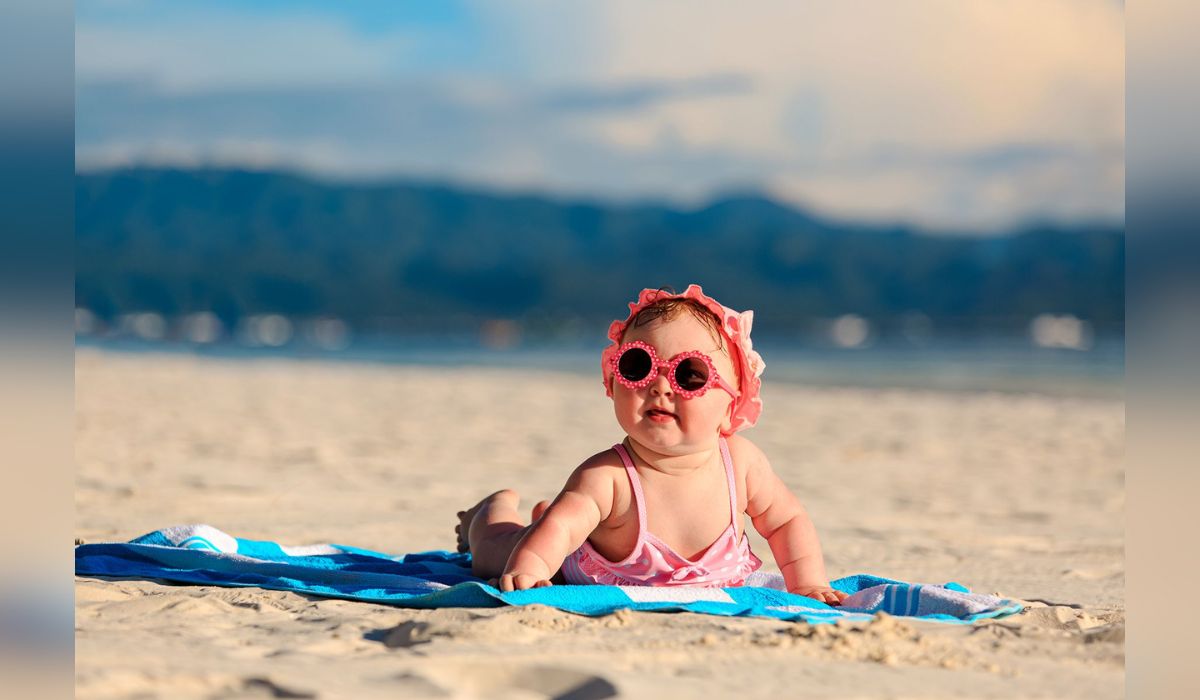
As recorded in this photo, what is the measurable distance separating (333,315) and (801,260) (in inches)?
1365

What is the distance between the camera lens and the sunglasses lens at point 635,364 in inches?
120

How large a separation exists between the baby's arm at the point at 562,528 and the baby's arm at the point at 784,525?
42 cm

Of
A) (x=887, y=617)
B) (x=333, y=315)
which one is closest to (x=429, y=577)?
(x=887, y=617)

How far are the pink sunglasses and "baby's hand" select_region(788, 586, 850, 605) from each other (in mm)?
611

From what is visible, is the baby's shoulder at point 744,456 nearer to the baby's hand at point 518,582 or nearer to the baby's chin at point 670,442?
the baby's chin at point 670,442

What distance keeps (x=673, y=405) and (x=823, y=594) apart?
67 cm

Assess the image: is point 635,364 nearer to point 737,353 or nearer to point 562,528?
point 737,353

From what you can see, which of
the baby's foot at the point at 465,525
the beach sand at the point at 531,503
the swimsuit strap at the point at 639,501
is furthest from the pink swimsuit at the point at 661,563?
the baby's foot at the point at 465,525

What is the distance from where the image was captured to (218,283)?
79312 mm

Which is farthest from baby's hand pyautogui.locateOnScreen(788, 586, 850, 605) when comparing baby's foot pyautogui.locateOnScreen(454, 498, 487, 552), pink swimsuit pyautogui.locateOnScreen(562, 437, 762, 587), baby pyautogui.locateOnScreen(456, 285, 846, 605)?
baby's foot pyautogui.locateOnScreen(454, 498, 487, 552)

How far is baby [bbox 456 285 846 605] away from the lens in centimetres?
304

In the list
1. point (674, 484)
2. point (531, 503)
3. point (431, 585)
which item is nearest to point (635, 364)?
point (674, 484)

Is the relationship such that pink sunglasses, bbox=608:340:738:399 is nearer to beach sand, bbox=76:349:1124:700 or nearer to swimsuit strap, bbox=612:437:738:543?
swimsuit strap, bbox=612:437:738:543

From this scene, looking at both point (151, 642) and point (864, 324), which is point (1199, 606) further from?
point (864, 324)
